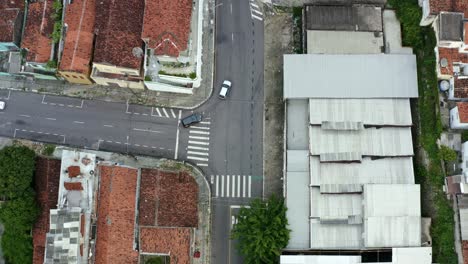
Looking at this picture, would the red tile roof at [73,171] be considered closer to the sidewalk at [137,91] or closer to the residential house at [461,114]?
the sidewalk at [137,91]

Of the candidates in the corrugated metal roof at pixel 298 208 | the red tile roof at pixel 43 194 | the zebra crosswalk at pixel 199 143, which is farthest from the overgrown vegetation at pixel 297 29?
the red tile roof at pixel 43 194

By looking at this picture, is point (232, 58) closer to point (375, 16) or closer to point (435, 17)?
point (375, 16)

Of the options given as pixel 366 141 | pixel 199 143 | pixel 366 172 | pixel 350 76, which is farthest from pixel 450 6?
pixel 199 143

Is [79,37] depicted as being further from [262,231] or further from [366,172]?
[366,172]

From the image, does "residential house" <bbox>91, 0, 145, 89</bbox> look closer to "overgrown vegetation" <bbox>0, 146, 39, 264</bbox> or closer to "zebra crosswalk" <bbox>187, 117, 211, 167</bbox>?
"zebra crosswalk" <bbox>187, 117, 211, 167</bbox>

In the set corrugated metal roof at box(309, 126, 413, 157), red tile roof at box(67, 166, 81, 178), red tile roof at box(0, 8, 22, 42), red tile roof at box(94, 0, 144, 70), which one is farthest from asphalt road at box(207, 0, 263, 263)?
red tile roof at box(0, 8, 22, 42)

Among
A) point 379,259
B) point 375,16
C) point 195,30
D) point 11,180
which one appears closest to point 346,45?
point 375,16
